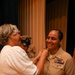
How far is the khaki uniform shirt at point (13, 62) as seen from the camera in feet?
5.19

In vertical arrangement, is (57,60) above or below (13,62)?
below

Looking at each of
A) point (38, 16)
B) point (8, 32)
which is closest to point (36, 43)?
Answer: point (38, 16)

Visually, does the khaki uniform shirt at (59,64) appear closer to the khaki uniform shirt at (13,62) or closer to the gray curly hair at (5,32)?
the khaki uniform shirt at (13,62)

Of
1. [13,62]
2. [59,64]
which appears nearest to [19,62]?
[13,62]

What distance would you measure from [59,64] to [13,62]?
587 mm

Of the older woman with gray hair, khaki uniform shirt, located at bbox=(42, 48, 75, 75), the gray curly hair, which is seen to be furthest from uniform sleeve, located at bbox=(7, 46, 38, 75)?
khaki uniform shirt, located at bbox=(42, 48, 75, 75)

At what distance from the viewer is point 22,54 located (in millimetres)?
1607

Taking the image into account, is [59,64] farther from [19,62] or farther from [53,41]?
[19,62]

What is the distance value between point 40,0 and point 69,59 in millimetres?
1242

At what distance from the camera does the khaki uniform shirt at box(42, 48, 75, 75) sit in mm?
1979

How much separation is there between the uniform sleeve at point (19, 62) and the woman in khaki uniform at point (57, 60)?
16.5 inches

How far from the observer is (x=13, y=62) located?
1578 mm

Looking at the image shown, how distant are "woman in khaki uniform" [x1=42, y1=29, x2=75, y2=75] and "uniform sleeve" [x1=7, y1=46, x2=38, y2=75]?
42 centimetres

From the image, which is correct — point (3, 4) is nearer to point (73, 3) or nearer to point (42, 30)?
point (42, 30)
